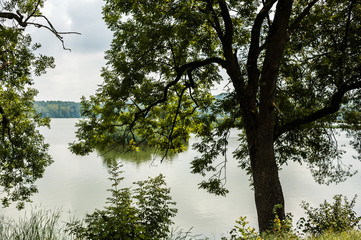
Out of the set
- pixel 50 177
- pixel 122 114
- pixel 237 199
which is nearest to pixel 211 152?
pixel 122 114

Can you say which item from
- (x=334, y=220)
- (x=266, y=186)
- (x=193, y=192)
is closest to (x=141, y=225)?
(x=266, y=186)

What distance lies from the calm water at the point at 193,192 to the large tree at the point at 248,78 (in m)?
2.86

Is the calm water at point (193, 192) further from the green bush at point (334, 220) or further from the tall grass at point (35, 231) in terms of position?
the tall grass at point (35, 231)

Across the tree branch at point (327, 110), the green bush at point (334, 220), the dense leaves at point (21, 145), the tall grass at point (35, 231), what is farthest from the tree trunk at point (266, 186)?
the dense leaves at point (21, 145)

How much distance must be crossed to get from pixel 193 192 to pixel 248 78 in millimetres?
10192

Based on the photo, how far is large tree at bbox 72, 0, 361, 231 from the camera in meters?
5.38

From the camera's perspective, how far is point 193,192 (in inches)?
594

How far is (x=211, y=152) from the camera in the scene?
791 centimetres

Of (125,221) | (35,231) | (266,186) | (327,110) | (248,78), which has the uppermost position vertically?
(248,78)

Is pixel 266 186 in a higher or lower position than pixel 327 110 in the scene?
lower

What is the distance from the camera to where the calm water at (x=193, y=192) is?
11734 mm

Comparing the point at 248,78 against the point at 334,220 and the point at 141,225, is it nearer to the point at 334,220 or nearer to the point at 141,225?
the point at 334,220

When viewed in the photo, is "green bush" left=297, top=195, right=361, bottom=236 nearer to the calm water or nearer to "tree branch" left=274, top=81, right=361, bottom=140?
"tree branch" left=274, top=81, right=361, bottom=140

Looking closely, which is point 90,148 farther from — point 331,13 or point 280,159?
point 331,13
